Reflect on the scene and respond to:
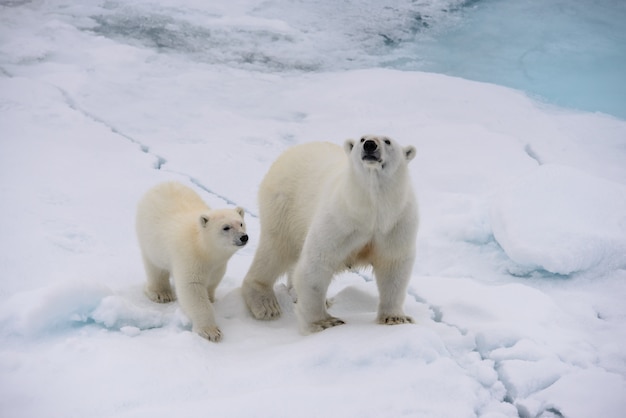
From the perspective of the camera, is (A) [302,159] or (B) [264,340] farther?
(A) [302,159]

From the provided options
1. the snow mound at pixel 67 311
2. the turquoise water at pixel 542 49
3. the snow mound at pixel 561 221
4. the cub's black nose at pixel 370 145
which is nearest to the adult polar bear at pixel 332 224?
the cub's black nose at pixel 370 145

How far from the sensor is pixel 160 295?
3.41 meters

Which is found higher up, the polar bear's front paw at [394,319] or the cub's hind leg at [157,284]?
the polar bear's front paw at [394,319]

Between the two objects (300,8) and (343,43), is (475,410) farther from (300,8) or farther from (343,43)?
(300,8)

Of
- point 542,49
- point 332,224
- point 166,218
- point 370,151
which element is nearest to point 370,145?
point 370,151

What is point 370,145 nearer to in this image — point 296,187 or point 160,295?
point 296,187

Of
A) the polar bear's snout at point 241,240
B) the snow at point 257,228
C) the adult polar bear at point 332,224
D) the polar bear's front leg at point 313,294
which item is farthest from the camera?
the polar bear's snout at point 241,240

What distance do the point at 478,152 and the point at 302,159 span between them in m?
2.49

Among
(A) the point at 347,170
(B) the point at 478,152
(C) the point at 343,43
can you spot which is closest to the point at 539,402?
(A) the point at 347,170

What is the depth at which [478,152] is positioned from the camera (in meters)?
5.44

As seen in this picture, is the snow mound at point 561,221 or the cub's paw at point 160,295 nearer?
the cub's paw at point 160,295

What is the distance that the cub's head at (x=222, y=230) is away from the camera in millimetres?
3049

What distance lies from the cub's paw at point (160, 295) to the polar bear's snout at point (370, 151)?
1424 mm

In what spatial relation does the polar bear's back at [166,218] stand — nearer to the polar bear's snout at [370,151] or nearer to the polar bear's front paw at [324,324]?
the polar bear's front paw at [324,324]
